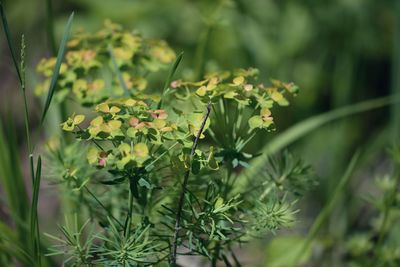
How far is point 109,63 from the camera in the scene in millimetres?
1634

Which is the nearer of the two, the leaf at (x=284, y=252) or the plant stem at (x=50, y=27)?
the plant stem at (x=50, y=27)

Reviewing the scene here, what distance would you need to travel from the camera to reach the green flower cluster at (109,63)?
155 centimetres

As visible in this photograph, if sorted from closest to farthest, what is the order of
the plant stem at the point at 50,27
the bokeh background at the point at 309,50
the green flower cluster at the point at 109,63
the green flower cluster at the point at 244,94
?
the green flower cluster at the point at 244,94, the green flower cluster at the point at 109,63, the plant stem at the point at 50,27, the bokeh background at the point at 309,50

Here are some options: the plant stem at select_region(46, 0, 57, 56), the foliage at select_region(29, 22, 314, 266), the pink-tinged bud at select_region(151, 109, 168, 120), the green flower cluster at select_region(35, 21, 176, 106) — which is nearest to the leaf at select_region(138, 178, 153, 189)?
the foliage at select_region(29, 22, 314, 266)

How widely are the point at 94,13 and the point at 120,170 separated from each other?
1.78 metres

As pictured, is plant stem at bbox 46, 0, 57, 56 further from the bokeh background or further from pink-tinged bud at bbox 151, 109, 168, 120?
the bokeh background

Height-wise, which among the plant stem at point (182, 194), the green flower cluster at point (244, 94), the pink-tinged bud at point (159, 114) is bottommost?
the plant stem at point (182, 194)

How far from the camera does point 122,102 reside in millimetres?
1232

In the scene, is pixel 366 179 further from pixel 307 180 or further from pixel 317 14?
pixel 307 180

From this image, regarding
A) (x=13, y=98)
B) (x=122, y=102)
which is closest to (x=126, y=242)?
(x=122, y=102)

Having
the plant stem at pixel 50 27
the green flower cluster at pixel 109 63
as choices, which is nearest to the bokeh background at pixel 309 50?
the plant stem at pixel 50 27

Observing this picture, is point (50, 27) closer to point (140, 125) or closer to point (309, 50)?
point (140, 125)

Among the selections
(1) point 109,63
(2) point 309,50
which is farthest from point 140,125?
(2) point 309,50

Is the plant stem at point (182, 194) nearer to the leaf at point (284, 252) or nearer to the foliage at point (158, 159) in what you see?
the foliage at point (158, 159)
